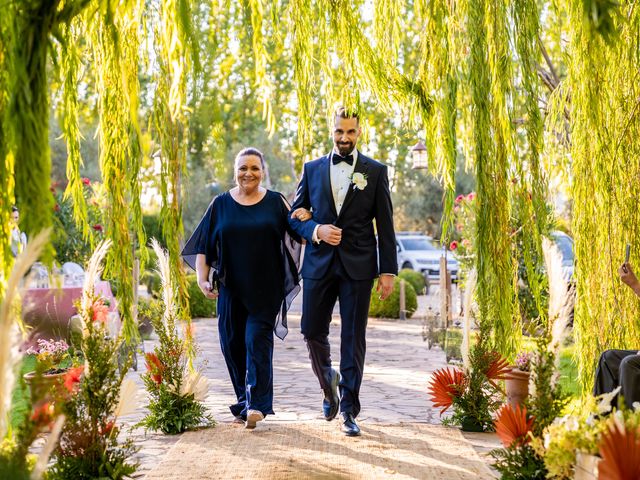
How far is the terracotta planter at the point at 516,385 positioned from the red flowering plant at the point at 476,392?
0.07 meters

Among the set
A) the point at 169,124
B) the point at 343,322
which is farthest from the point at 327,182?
the point at 169,124

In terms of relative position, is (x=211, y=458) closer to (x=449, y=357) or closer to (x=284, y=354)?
(x=449, y=357)

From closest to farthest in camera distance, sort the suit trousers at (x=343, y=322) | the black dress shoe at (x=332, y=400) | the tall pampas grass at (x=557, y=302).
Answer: the tall pampas grass at (x=557, y=302) < the suit trousers at (x=343, y=322) < the black dress shoe at (x=332, y=400)

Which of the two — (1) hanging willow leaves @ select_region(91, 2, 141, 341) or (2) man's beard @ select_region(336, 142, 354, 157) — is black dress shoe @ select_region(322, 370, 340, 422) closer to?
(2) man's beard @ select_region(336, 142, 354, 157)

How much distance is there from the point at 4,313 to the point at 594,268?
3526 millimetres

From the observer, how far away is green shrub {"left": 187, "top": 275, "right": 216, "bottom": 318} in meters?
18.3

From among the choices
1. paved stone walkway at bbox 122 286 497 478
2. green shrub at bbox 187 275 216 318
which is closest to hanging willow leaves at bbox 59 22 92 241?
paved stone walkway at bbox 122 286 497 478

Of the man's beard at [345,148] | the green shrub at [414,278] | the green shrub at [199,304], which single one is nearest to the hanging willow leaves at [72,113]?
the man's beard at [345,148]

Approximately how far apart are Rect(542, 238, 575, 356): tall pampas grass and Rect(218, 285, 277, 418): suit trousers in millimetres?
2093

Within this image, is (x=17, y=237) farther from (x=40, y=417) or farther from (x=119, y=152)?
(x=40, y=417)

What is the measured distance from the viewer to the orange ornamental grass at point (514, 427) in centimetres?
438

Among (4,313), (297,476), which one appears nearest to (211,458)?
(297,476)

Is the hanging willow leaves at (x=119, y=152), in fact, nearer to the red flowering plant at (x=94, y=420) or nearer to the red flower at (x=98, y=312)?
the red flowering plant at (x=94, y=420)

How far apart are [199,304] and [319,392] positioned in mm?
10153
